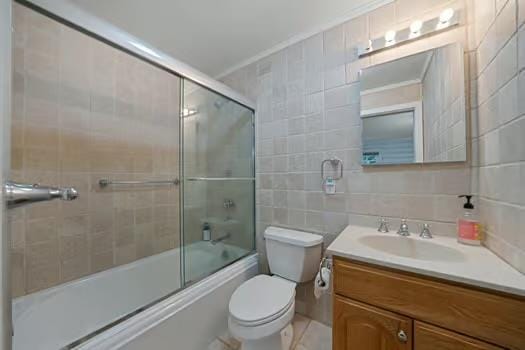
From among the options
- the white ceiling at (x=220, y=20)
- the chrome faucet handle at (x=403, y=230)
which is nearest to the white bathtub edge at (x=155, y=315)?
the chrome faucet handle at (x=403, y=230)

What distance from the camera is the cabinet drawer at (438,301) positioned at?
2.12ft

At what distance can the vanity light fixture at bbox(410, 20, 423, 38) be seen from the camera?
1183mm

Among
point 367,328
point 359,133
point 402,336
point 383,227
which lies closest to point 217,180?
point 359,133

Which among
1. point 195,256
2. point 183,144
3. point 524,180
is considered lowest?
point 195,256

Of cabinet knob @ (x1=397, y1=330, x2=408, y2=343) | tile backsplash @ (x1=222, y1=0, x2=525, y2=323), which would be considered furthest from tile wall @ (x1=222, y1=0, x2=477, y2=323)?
cabinet knob @ (x1=397, y1=330, x2=408, y2=343)

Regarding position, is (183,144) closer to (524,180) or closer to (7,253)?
(7,253)

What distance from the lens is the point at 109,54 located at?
56.4 inches

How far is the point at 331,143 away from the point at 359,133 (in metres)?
0.19

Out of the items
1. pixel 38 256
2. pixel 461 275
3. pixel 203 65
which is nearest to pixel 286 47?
pixel 203 65

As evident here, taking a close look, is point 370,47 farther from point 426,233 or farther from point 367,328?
point 367,328

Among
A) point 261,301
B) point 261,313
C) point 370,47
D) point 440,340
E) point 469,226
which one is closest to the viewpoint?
point 440,340

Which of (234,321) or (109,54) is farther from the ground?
(109,54)

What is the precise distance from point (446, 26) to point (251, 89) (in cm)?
135

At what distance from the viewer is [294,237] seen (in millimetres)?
1479
